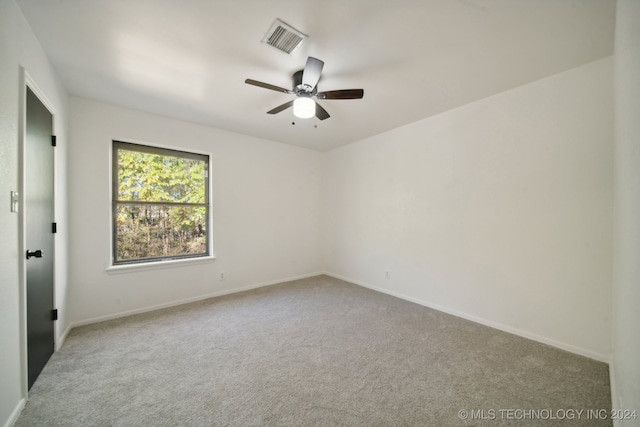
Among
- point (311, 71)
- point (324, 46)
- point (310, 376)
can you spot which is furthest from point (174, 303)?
point (324, 46)

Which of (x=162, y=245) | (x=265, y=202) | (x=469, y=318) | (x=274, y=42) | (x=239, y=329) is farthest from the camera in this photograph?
(x=265, y=202)

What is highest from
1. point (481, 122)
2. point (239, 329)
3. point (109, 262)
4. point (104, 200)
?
point (481, 122)

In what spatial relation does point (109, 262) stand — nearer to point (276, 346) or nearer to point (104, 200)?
point (104, 200)

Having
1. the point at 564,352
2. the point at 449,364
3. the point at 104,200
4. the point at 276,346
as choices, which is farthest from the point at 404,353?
the point at 104,200

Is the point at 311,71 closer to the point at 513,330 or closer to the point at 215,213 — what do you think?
the point at 215,213

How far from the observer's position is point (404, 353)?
7.59 ft

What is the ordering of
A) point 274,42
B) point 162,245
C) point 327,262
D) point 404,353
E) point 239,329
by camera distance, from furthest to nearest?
point 327,262 → point 162,245 → point 239,329 → point 404,353 → point 274,42

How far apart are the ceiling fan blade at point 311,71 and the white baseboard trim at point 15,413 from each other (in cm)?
306

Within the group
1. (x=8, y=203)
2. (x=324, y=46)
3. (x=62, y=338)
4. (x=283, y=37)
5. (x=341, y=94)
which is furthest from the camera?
(x=62, y=338)

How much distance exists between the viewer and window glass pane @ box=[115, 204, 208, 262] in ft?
10.9

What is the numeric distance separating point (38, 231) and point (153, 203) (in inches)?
59.7

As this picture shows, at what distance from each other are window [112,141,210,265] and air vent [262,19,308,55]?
8.21 feet

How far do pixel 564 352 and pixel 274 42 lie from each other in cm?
384

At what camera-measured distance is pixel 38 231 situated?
1995 millimetres
